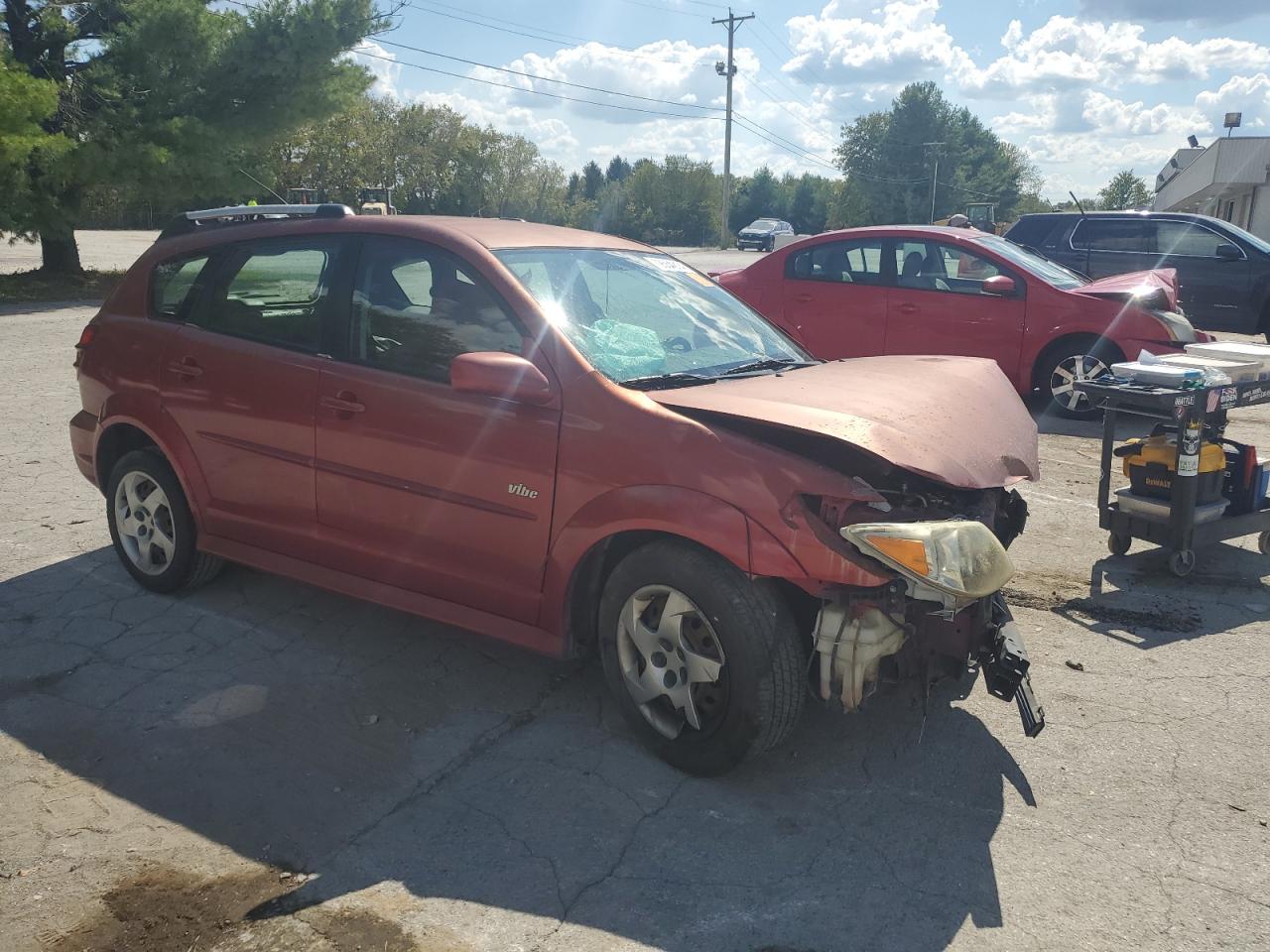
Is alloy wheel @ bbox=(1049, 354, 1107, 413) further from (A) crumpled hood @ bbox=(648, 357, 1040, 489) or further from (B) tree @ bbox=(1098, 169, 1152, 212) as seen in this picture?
(B) tree @ bbox=(1098, 169, 1152, 212)

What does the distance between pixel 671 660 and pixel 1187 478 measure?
320 centimetres

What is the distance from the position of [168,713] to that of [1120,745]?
3.52 metres

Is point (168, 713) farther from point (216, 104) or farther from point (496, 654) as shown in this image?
point (216, 104)

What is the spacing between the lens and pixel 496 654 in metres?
4.47

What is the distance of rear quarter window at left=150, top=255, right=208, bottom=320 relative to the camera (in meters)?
4.91

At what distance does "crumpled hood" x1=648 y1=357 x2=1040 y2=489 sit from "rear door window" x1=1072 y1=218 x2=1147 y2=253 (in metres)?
9.65

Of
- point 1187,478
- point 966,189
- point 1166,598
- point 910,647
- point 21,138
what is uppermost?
point 966,189

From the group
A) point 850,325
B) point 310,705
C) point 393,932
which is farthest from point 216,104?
point 393,932

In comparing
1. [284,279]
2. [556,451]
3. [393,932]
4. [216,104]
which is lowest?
[393,932]

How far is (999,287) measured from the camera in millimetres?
9023

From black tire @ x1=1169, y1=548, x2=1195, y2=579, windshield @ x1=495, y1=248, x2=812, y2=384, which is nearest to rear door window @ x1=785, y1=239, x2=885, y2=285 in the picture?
black tire @ x1=1169, y1=548, x2=1195, y2=579

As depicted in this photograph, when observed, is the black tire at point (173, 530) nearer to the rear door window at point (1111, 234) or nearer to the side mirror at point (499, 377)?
the side mirror at point (499, 377)

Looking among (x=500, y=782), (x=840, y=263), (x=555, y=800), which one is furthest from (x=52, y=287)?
(x=555, y=800)

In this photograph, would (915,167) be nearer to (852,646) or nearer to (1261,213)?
(1261,213)
